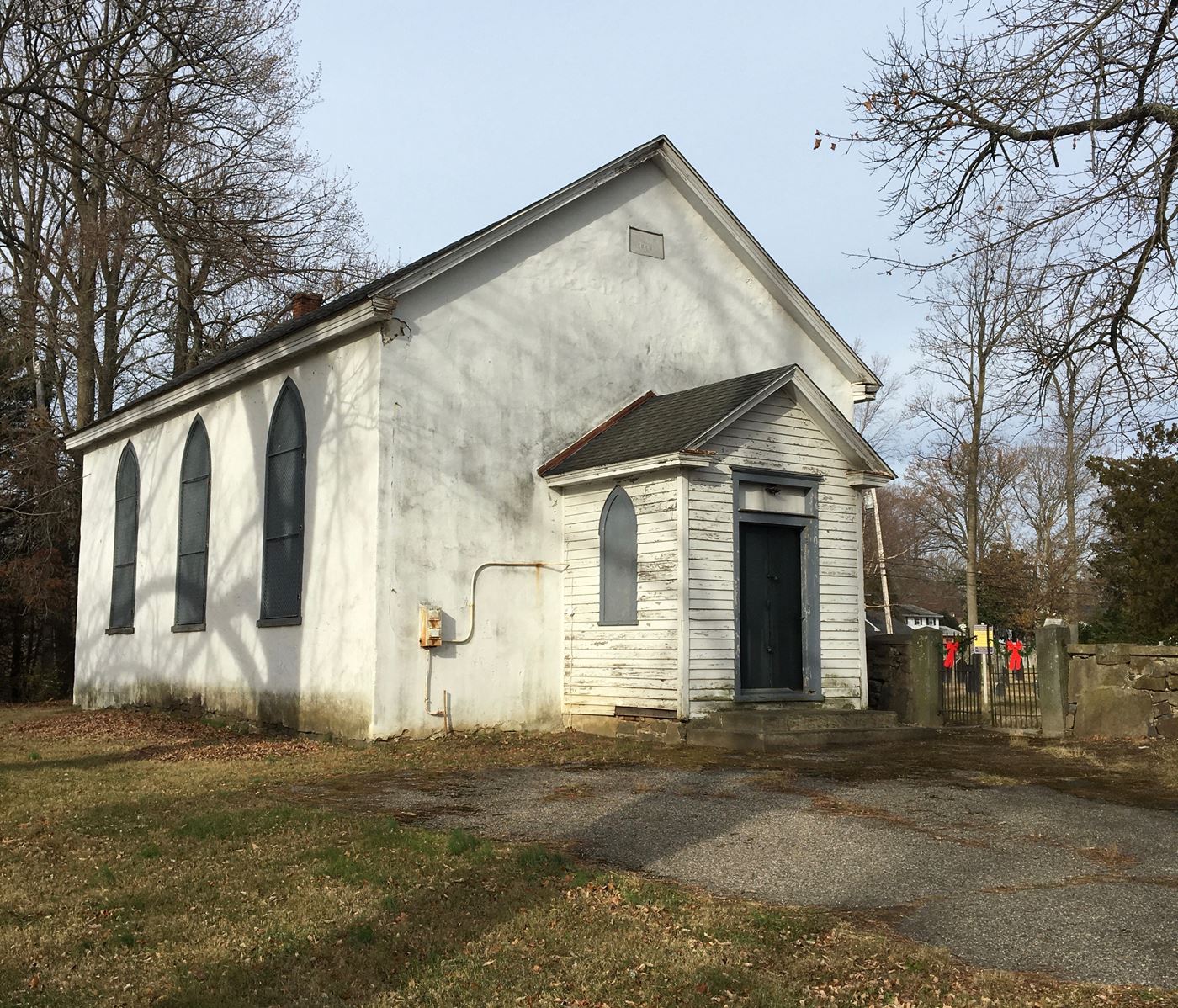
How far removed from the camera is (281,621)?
54.4 feet

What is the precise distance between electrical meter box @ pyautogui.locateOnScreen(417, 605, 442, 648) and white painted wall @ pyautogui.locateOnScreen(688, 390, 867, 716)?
3036mm

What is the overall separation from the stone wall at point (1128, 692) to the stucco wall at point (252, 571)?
8918 millimetres

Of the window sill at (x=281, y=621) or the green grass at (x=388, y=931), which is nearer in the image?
the green grass at (x=388, y=931)

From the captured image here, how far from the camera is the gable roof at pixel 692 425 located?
49.0ft

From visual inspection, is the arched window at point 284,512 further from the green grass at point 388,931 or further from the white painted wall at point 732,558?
the green grass at point 388,931

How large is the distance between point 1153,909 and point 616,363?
11929mm

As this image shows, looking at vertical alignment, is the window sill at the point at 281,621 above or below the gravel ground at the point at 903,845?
above

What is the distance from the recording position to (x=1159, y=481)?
76.0 ft

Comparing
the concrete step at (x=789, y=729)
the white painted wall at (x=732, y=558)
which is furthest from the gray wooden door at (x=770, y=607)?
the concrete step at (x=789, y=729)

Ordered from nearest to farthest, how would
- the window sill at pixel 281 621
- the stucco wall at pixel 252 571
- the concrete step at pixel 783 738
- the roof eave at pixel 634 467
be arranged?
the concrete step at pixel 783 738 → the roof eave at pixel 634 467 → the stucco wall at pixel 252 571 → the window sill at pixel 281 621

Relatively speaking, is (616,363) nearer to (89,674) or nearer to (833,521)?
(833,521)

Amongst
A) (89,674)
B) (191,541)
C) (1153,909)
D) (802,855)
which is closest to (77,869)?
(802,855)

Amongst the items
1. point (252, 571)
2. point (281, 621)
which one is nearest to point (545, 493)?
point (281, 621)

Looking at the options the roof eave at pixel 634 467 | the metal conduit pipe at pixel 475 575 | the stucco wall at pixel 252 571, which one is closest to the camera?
the roof eave at pixel 634 467
